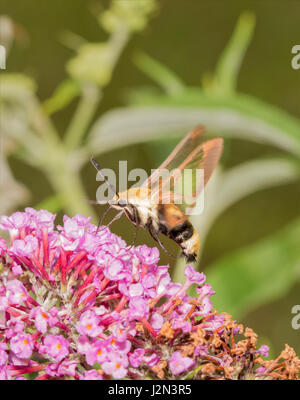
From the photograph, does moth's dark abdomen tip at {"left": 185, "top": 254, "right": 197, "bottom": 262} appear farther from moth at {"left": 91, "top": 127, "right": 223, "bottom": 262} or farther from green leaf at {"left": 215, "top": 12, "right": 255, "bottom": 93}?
green leaf at {"left": 215, "top": 12, "right": 255, "bottom": 93}

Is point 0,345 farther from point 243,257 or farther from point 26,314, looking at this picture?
point 243,257

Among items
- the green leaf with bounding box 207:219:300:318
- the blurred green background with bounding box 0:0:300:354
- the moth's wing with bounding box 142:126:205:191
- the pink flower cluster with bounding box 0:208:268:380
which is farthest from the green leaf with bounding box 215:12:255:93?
the pink flower cluster with bounding box 0:208:268:380

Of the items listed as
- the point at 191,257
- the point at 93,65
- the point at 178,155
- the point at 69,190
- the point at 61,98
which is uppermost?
the point at 93,65

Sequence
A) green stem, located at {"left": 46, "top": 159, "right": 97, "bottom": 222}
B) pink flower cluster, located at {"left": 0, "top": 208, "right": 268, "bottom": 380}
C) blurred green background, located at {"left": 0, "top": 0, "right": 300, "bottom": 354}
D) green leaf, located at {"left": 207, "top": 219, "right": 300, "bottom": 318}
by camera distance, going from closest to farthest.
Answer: pink flower cluster, located at {"left": 0, "top": 208, "right": 268, "bottom": 380}
green leaf, located at {"left": 207, "top": 219, "right": 300, "bottom": 318}
blurred green background, located at {"left": 0, "top": 0, "right": 300, "bottom": 354}
green stem, located at {"left": 46, "top": 159, "right": 97, "bottom": 222}

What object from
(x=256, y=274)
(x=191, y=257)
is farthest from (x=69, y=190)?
(x=191, y=257)

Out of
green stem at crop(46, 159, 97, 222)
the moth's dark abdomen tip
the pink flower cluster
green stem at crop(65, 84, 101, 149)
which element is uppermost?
green stem at crop(65, 84, 101, 149)

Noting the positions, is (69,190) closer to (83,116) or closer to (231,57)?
(83,116)
